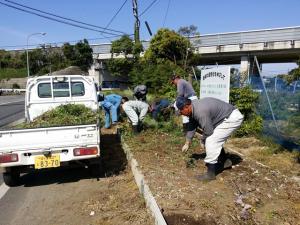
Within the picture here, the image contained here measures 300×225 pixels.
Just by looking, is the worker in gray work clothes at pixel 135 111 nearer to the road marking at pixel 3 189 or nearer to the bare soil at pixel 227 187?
the bare soil at pixel 227 187

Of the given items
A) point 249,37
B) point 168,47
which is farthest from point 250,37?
point 168,47

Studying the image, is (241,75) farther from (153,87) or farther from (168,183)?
(153,87)

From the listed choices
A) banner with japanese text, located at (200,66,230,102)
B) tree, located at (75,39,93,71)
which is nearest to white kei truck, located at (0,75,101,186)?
banner with japanese text, located at (200,66,230,102)

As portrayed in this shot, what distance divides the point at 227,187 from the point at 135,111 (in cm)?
464

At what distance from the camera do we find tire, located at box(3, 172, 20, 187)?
642cm

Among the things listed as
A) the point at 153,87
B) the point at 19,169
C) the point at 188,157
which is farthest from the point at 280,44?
the point at 19,169

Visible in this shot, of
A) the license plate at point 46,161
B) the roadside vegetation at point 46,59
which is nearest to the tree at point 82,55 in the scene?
the roadside vegetation at point 46,59

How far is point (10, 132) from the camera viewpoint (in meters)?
5.96

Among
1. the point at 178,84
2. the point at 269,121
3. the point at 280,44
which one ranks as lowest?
the point at 269,121

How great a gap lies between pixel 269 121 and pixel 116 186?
4.58 m

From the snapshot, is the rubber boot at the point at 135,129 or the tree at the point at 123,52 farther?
the tree at the point at 123,52

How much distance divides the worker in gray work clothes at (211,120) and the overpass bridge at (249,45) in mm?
21018

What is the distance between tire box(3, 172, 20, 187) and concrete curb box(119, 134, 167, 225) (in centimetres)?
215

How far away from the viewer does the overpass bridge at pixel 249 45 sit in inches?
1121
